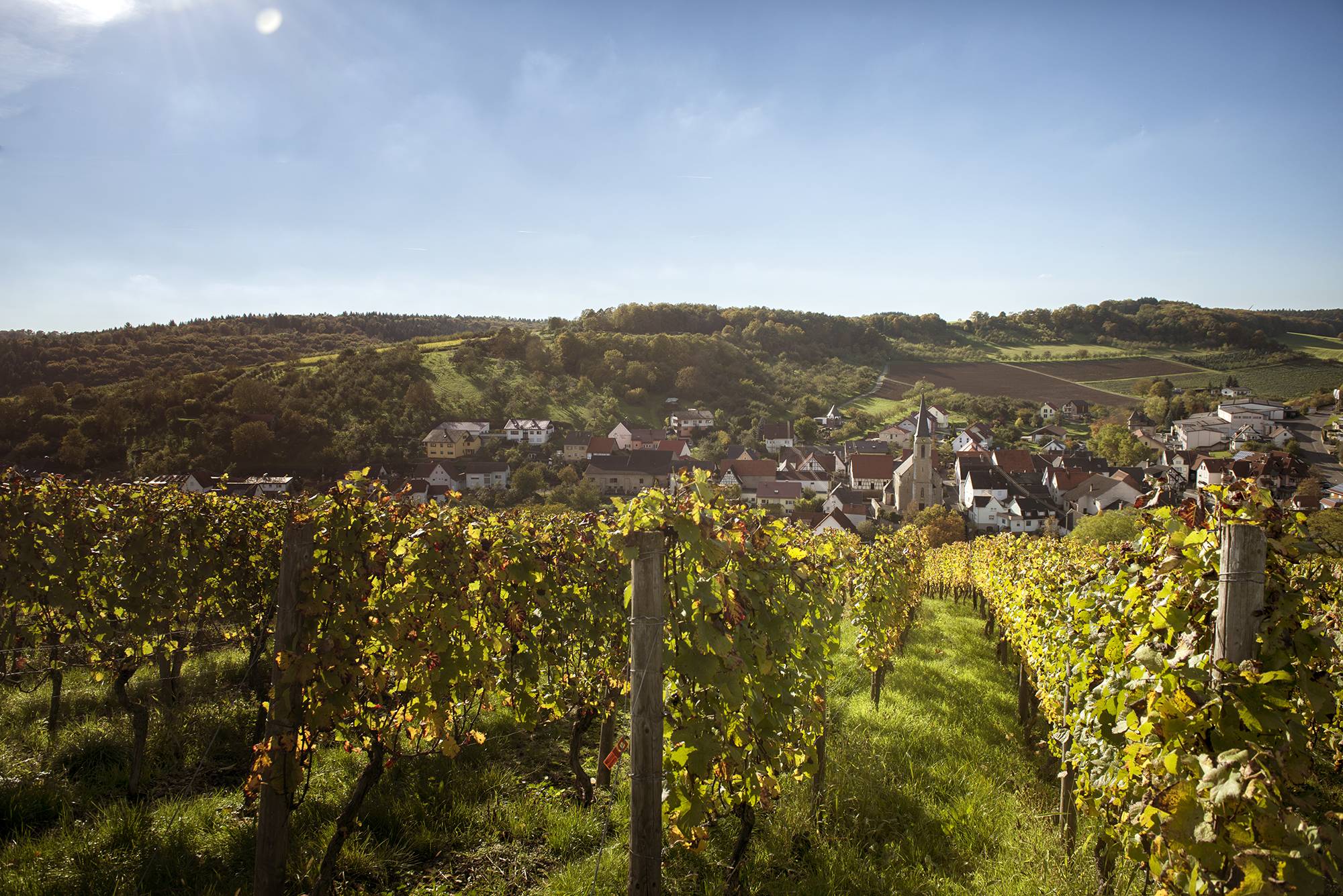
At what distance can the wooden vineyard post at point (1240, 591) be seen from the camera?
232 cm

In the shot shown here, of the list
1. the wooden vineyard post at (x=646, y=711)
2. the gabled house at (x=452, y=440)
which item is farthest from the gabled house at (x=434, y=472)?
the wooden vineyard post at (x=646, y=711)

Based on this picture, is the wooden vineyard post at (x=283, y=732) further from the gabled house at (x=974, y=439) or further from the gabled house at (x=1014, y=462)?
the gabled house at (x=974, y=439)

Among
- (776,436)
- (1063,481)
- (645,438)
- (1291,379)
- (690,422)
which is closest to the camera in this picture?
(1063,481)

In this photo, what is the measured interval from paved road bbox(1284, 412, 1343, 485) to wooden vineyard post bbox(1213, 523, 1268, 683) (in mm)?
78938

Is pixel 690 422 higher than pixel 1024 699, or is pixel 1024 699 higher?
pixel 690 422

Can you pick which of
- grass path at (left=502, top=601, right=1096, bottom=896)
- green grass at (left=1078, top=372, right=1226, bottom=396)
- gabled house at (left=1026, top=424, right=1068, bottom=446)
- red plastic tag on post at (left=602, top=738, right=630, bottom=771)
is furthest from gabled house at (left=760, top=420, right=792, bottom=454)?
red plastic tag on post at (left=602, top=738, right=630, bottom=771)

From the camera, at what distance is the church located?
5794 centimetres

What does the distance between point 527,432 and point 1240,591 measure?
7399cm

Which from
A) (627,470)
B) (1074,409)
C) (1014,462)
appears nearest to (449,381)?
(627,470)

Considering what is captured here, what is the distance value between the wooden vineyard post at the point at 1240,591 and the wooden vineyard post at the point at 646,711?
2193mm

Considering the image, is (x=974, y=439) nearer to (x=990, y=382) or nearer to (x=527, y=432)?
(x=990, y=382)

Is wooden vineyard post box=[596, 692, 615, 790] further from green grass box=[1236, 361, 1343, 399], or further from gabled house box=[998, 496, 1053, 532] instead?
green grass box=[1236, 361, 1343, 399]

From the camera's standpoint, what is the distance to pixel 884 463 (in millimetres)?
67938

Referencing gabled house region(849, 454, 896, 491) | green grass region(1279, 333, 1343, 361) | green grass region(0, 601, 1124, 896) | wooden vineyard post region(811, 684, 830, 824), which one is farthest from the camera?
green grass region(1279, 333, 1343, 361)
